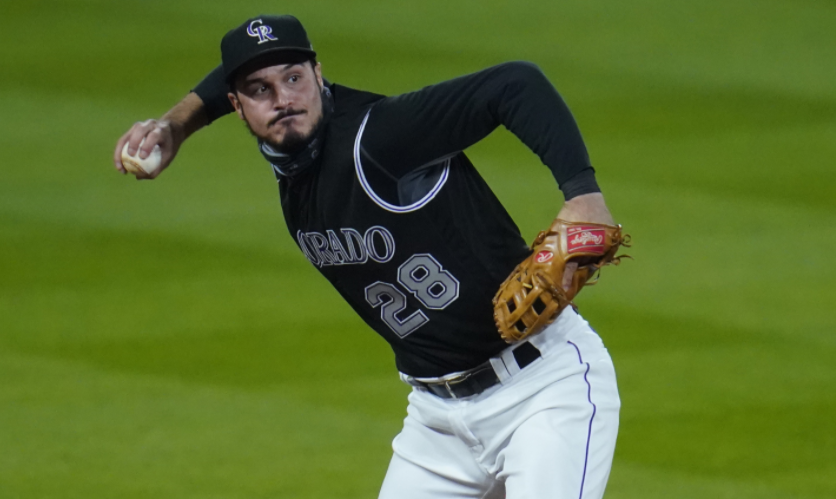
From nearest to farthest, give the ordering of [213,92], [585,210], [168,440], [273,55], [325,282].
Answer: [585,210]
[273,55]
[213,92]
[168,440]
[325,282]

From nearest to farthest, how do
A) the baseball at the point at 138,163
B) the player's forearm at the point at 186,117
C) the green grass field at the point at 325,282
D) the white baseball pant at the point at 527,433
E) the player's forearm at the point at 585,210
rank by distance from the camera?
1. the player's forearm at the point at 585,210
2. the white baseball pant at the point at 527,433
3. the baseball at the point at 138,163
4. the player's forearm at the point at 186,117
5. the green grass field at the point at 325,282

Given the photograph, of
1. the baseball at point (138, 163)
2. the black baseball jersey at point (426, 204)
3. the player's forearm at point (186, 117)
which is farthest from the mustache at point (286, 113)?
the player's forearm at point (186, 117)

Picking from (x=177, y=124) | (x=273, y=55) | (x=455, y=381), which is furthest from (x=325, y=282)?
(x=273, y=55)

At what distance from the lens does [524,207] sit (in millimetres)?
7316

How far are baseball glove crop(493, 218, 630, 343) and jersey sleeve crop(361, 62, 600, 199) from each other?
0.11 metres

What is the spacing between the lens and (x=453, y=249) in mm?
3262

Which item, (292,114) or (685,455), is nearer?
(292,114)

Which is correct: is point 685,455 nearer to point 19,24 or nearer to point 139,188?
point 139,188

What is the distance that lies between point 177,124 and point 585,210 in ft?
4.41

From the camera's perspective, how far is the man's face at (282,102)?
10.5 feet

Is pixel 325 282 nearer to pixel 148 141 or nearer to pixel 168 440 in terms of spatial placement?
pixel 168 440

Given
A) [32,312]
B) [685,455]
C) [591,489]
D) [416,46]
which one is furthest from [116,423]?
[416,46]

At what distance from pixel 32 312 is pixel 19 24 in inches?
158

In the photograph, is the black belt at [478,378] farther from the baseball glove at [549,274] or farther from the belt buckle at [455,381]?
the baseball glove at [549,274]
